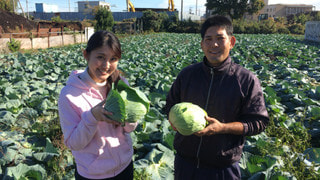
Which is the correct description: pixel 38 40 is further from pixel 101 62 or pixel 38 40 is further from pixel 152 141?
pixel 101 62

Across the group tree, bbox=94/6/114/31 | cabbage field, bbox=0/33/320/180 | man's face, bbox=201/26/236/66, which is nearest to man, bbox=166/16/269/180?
man's face, bbox=201/26/236/66

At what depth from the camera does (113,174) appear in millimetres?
2051

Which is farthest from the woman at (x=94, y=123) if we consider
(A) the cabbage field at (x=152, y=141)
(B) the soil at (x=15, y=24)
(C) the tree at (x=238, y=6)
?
(C) the tree at (x=238, y=6)

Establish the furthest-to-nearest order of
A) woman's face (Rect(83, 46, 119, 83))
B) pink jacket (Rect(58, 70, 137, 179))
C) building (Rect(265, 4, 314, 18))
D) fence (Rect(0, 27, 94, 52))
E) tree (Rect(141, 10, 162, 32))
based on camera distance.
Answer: building (Rect(265, 4, 314, 18)) < tree (Rect(141, 10, 162, 32)) < fence (Rect(0, 27, 94, 52)) < woman's face (Rect(83, 46, 119, 83)) < pink jacket (Rect(58, 70, 137, 179))

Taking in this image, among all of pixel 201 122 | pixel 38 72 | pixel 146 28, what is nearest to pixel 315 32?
pixel 38 72

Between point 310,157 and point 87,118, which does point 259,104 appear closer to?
point 87,118

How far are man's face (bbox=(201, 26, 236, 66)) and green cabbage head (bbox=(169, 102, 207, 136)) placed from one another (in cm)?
45

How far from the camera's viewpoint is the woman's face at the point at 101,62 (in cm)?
190

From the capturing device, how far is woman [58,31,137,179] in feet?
6.04

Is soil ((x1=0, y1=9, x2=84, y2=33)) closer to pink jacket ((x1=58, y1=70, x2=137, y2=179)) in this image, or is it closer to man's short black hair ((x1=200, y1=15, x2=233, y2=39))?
pink jacket ((x1=58, y1=70, x2=137, y2=179))

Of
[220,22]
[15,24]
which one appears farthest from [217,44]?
[15,24]

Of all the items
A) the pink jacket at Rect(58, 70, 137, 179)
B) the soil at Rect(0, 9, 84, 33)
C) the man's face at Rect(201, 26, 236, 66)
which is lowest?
the pink jacket at Rect(58, 70, 137, 179)

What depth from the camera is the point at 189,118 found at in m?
1.86

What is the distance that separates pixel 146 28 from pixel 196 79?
4553 centimetres
